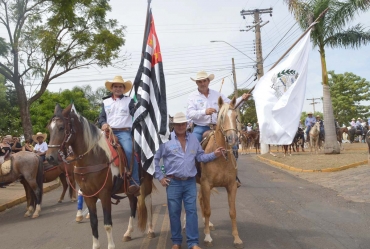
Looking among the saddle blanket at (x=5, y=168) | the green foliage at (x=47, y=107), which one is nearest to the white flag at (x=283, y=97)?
the saddle blanket at (x=5, y=168)

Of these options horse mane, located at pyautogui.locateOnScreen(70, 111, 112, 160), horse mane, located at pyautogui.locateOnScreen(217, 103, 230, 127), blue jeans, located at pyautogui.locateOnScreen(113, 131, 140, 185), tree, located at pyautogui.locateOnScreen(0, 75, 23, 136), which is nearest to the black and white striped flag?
blue jeans, located at pyautogui.locateOnScreen(113, 131, 140, 185)

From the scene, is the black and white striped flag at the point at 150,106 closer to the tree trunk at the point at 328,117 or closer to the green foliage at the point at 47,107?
the tree trunk at the point at 328,117

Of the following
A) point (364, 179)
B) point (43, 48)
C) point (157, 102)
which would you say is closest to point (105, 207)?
point (157, 102)

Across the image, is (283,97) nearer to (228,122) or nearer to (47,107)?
(228,122)

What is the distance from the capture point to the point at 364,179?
502 inches

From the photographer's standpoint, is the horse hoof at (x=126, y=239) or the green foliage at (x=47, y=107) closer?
the horse hoof at (x=126, y=239)

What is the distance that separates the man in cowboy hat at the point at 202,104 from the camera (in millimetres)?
7277

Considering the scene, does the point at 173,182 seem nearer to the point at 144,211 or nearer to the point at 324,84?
the point at 144,211

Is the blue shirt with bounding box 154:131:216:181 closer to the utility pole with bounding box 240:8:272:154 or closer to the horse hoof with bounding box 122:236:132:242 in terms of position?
the horse hoof with bounding box 122:236:132:242

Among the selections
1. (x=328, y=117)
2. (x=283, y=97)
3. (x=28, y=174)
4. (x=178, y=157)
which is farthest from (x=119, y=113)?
A: (x=328, y=117)

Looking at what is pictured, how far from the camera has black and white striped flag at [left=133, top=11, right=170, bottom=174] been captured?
6.73 metres

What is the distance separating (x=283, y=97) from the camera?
22.1 feet

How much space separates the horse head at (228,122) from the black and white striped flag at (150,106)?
3.36 feet

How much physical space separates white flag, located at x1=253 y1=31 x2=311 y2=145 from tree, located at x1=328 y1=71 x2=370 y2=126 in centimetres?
5186
